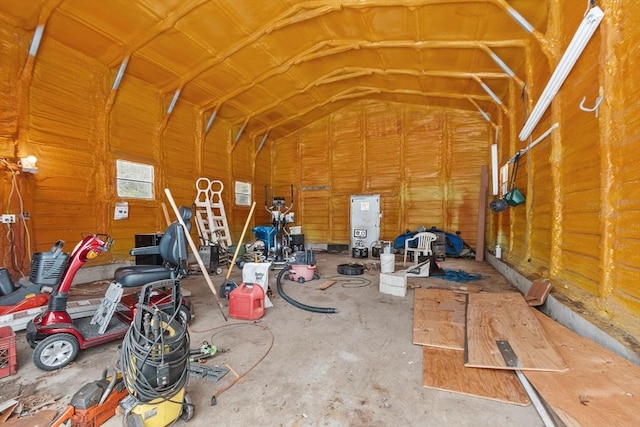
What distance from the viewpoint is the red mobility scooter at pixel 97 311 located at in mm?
2131

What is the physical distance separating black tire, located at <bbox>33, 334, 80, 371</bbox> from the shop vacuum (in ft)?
3.97

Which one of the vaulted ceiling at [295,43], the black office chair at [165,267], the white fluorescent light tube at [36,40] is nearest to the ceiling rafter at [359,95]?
the vaulted ceiling at [295,43]

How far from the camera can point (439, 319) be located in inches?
116

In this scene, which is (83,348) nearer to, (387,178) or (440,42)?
(440,42)

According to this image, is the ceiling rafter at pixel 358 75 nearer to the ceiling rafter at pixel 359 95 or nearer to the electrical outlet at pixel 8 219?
the ceiling rafter at pixel 359 95

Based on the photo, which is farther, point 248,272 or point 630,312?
point 248,272

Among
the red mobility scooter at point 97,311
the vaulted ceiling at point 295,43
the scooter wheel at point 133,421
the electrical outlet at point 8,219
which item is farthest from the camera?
the vaulted ceiling at point 295,43

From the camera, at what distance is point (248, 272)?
3.62m

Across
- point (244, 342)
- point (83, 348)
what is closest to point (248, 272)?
Answer: point (244, 342)

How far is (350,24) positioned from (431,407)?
18.7 feet

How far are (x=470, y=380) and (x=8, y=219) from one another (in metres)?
5.82

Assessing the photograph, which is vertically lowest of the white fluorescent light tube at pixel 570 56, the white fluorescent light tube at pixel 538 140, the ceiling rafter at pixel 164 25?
the white fluorescent light tube at pixel 538 140

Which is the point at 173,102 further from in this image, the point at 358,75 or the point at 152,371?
the point at 152,371

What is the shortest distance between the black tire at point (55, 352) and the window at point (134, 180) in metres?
3.80
